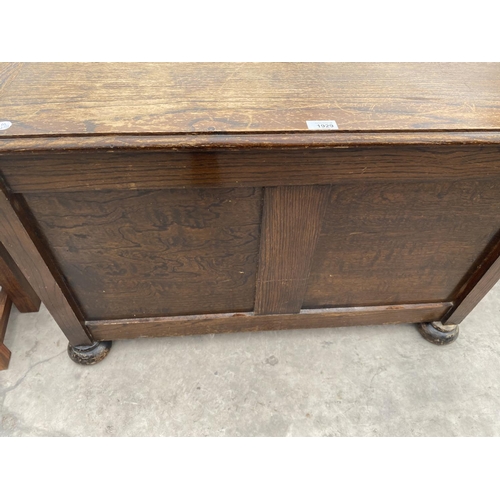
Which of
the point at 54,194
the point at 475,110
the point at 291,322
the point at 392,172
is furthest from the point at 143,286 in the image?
the point at 475,110

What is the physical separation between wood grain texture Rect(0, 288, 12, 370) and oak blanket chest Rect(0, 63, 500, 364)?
0.34 m

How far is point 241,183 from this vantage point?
2.97 feet

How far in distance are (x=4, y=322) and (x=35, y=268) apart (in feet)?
2.11

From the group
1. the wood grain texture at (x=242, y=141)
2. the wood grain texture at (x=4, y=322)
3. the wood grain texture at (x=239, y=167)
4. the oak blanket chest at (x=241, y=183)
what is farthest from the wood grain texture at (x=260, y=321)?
the wood grain texture at (x=242, y=141)

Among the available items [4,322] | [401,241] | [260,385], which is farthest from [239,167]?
[4,322]

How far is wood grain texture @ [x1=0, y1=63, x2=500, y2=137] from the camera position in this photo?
2.73 ft

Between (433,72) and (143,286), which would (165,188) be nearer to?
(143,286)

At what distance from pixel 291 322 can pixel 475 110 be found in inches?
35.1

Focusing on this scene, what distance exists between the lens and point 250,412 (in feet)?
4.46

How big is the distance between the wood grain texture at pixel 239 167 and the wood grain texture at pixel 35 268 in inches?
3.9

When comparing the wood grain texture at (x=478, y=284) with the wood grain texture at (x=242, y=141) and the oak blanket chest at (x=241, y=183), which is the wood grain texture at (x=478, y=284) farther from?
the wood grain texture at (x=242, y=141)

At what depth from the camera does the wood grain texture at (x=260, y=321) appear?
4.42ft

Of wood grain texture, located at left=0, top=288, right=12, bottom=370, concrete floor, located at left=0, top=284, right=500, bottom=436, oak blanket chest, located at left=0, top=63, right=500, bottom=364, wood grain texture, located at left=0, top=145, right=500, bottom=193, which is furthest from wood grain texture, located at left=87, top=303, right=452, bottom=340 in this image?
wood grain texture, located at left=0, top=145, right=500, bottom=193

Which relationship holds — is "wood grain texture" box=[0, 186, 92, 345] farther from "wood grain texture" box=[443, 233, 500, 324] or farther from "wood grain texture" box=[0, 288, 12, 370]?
"wood grain texture" box=[443, 233, 500, 324]
